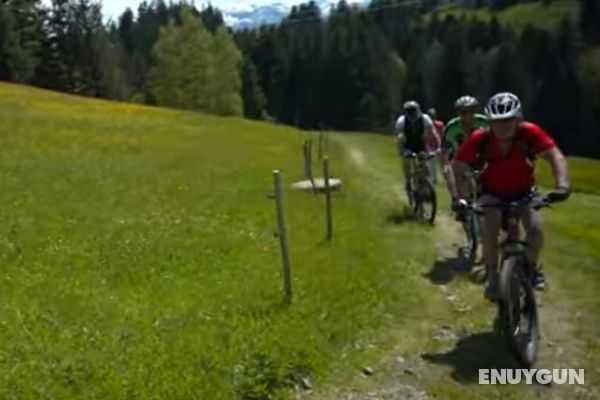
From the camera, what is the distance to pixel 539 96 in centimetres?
11619

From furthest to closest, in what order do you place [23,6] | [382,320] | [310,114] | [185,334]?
[310,114], [23,6], [382,320], [185,334]

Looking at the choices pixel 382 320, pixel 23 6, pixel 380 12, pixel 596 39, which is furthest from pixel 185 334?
pixel 380 12

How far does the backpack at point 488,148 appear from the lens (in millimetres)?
9977

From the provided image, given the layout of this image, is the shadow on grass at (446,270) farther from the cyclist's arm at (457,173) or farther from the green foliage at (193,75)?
the green foliage at (193,75)

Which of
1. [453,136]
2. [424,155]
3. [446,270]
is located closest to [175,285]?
[446,270]

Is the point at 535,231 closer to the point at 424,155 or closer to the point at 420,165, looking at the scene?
the point at 424,155

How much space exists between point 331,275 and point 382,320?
1771 millimetres

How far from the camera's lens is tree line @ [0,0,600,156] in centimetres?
8844

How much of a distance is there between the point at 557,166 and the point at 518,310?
5.51ft

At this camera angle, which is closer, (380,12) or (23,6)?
(23,6)

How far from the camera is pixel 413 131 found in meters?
18.5

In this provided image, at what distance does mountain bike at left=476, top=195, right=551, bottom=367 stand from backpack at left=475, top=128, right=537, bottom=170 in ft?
1.57

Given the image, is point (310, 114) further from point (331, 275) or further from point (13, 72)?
point (331, 275)

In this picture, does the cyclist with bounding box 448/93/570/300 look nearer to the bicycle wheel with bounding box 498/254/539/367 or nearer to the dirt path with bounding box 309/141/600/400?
the bicycle wheel with bounding box 498/254/539/367
